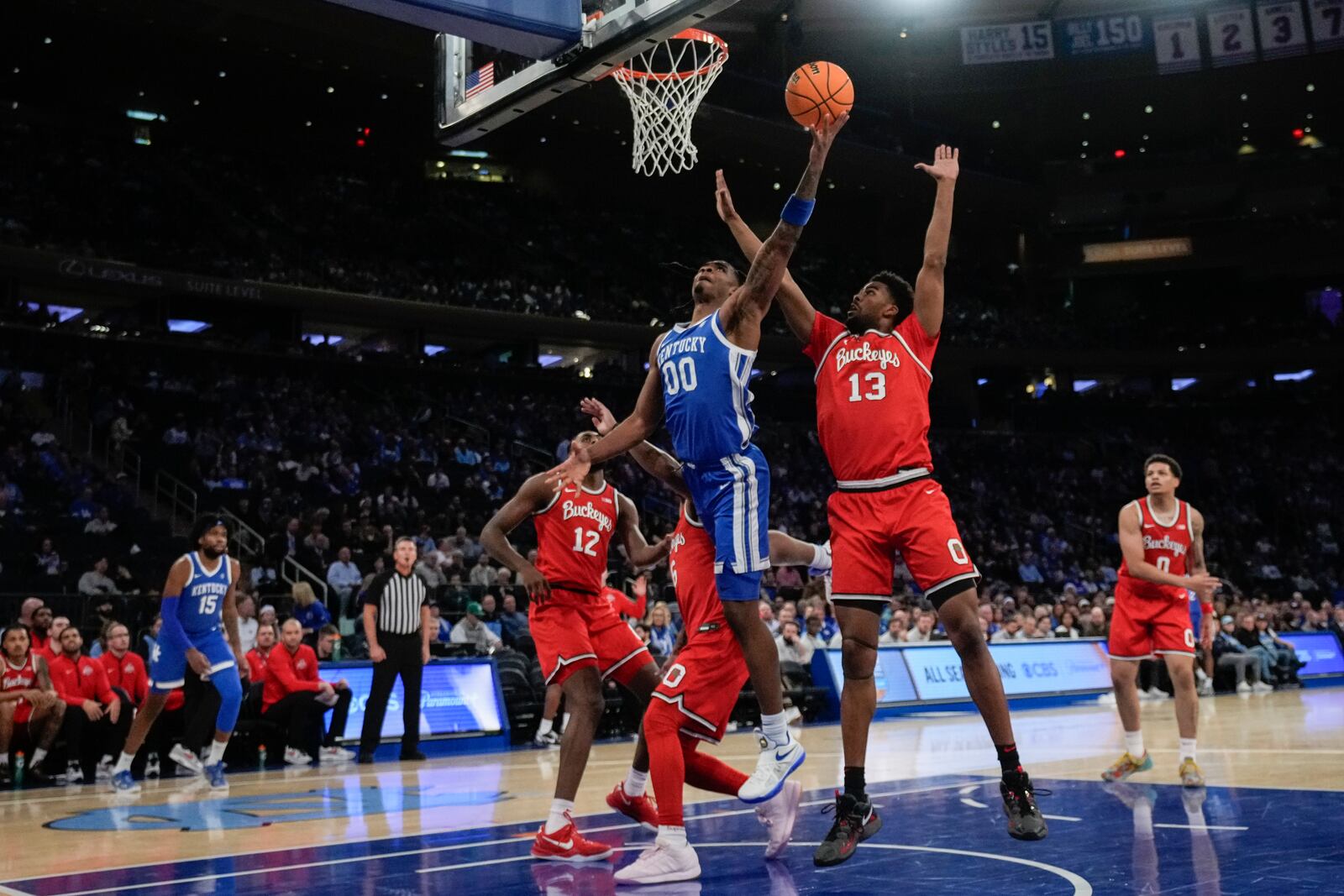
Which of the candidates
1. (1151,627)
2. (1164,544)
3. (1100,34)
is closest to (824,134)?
(1164,544)

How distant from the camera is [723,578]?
17.9 ft

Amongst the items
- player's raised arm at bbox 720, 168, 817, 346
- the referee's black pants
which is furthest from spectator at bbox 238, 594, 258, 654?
player's raised arm at bbox 720, 168, 817, 346

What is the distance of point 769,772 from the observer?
543cm

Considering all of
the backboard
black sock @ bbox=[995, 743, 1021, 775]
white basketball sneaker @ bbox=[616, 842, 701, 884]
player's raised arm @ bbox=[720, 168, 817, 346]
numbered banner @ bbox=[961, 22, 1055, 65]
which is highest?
numbered banner @ bbox=[961, 22, 1055, 65]

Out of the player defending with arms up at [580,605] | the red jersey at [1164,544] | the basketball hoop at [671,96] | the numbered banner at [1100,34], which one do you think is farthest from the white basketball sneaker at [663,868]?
the numbered banner at [1100,34]

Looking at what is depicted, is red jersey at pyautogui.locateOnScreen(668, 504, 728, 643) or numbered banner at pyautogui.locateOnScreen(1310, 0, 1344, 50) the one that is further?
numbered banner at pyautogui.locateOnScreen(1310, 0, 1344, 50)

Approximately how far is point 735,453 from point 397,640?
7.22 meters

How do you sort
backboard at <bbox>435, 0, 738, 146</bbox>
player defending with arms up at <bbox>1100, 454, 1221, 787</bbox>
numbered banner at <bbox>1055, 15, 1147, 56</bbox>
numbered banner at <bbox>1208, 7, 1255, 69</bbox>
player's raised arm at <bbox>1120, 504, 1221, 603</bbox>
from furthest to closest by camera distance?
numbered banner at <bbox>1055, 15, 1147, 56</bbox> < numbered banner at <bbox>1208, 7, 1255, 69</bbox> < player defending with arms up at <bbox>1100, 454, 1221, 787</bbox> < player's raised arm at <bbox>1120, 504, 1221, 603</bbox> < backboard at <bbox>435, 0, 738, 146</bbox>

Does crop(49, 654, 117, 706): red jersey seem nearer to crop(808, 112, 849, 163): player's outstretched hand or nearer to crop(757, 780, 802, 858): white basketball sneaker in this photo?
crop(757, 780, 802, 858): white basketball sneaker

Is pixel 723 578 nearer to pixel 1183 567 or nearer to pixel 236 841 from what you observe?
pixel 236 841

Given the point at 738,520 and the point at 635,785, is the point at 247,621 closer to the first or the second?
the point at 635,785

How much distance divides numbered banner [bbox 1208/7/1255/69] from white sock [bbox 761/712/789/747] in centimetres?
3074

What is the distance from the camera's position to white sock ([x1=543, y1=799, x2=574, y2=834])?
5902 mm

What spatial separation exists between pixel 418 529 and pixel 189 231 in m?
11.1
